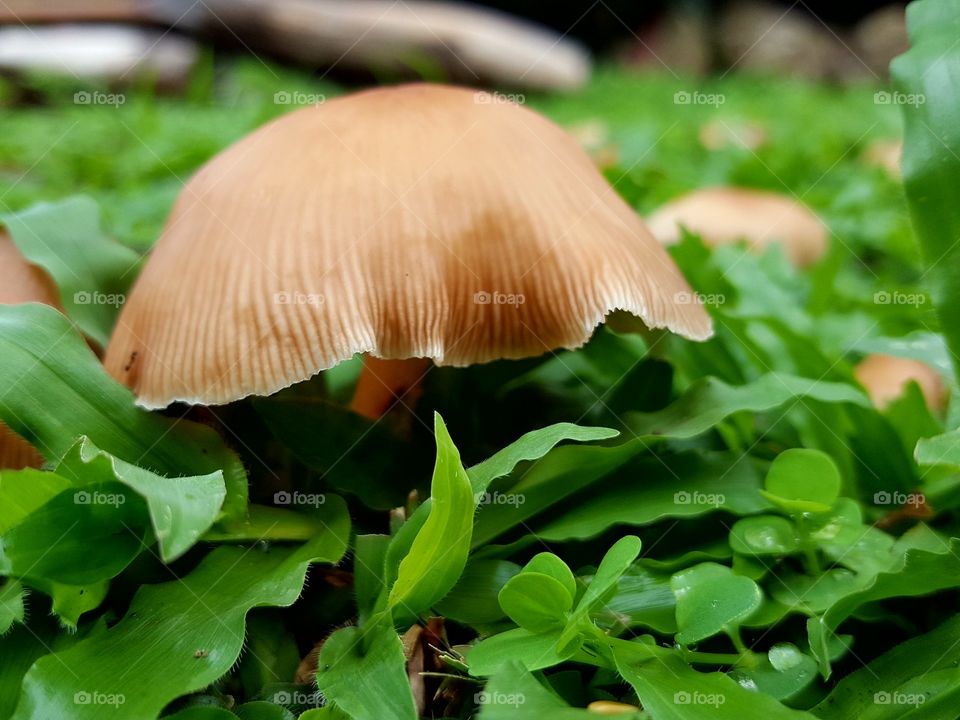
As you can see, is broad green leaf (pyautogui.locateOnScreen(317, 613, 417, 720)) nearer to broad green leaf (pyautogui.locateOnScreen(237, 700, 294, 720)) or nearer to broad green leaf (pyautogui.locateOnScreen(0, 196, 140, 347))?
broad green leaf (pyautogui.locateOnScreen(237, 700, 294, 720))

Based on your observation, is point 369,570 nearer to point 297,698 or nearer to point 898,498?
point 297,698

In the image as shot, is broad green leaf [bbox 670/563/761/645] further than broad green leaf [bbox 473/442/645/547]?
No

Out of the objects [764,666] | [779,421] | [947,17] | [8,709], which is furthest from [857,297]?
[8,709]

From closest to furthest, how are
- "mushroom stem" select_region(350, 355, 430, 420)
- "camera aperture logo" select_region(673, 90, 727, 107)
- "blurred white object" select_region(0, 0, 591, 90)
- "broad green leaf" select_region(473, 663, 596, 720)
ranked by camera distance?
"broad green leaf" select_region(473, 663, 596, 720)
"mushroom stem" select_region(350, 355, 430, 420)
"camera aperture logo" select_region(673, 90, 727, 107)
"blurred white object" select_region(0, 0, 591, 90)

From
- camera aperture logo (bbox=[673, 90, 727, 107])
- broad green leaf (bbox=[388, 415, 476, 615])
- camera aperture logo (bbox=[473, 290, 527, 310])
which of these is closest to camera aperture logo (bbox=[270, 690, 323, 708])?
broad green leaf (bbox=[388, 415, 476, 615])

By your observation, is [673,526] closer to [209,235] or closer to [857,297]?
[209,235]

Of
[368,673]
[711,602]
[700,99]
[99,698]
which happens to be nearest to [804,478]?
[711,602]

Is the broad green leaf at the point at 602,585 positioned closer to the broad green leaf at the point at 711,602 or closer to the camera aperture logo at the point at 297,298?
the broad green leaf at the point at 711,602
